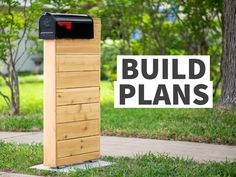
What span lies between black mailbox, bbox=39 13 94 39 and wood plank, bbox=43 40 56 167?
4.3 inches

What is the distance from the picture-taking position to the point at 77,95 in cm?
756

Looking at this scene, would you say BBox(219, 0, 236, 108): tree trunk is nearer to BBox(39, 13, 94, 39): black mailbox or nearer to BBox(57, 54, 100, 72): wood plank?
BBox(57, 54, 100, 72): wood plank

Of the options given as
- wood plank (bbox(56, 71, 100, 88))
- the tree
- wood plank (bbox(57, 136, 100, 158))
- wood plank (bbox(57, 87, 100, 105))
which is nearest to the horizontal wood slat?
wood plank (bbox(56, 71, 100, 88))

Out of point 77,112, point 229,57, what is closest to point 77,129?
point 77,112

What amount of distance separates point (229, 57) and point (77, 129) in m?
5.35

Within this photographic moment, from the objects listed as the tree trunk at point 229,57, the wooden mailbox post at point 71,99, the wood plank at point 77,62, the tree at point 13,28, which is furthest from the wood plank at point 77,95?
the tree at point 13,28

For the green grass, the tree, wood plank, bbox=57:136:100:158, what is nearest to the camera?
the green grass

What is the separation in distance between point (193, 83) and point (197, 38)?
2.78 m

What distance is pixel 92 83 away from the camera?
7.75m

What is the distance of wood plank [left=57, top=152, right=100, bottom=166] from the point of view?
7.44 metres

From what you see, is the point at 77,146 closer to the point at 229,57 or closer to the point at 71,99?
the point at 71,99

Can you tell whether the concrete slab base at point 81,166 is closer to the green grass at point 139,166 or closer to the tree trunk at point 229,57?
the green grass at point 139,166

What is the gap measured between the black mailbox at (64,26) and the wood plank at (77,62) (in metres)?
0.24

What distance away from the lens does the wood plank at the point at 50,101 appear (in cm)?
732
